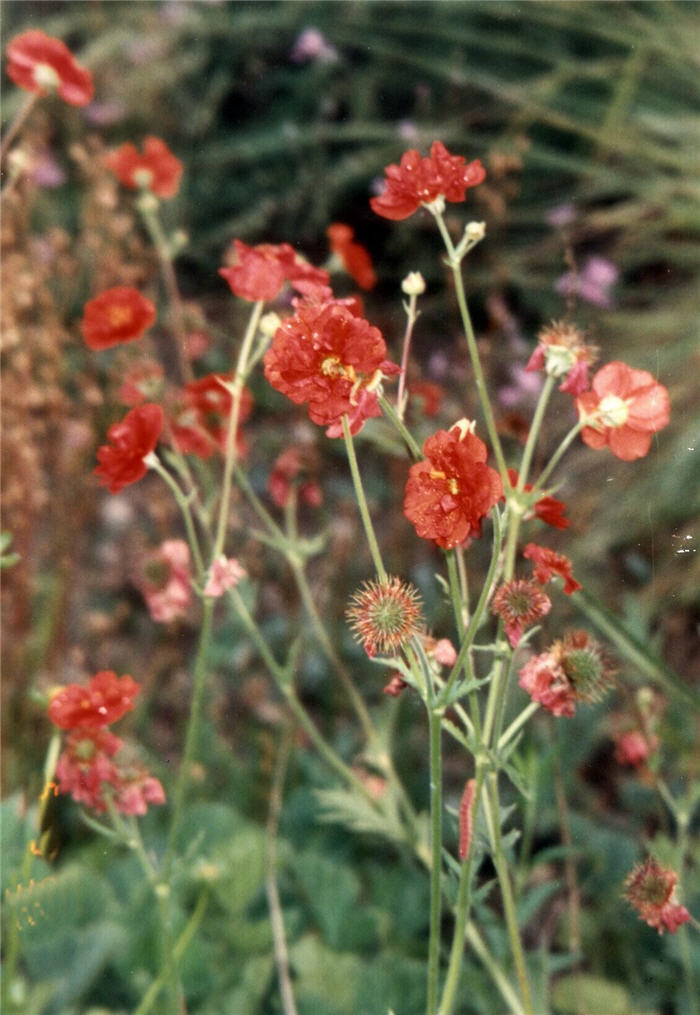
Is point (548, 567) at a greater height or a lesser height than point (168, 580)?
greater

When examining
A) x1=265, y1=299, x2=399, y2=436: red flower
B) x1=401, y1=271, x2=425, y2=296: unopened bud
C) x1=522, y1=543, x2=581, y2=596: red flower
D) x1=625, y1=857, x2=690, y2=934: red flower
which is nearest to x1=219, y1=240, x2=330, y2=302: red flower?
x1=401, y1=271, x2=425, y2=296: unopened bud

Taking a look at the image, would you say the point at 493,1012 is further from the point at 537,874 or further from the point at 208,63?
the point at 208,63

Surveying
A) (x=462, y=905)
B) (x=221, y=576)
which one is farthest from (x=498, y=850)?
(x=221, y=576)

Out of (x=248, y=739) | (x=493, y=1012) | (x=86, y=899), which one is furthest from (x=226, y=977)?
(x=248, y=739)

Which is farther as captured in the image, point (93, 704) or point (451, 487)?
point (93, 704)

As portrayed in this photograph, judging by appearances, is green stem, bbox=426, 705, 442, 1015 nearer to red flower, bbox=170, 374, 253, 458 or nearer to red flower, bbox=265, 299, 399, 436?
red flower, bbox=265, 299, 399, 436

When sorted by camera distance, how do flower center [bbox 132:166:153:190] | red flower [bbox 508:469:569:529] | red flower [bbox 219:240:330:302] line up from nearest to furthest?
red flower [bbox 508:469:569:529] → red flower [bbox 219:240:330:302] → flower center [bbox 132:166:153:190]

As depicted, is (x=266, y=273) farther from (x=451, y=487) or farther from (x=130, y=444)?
(x=451, y=487)
